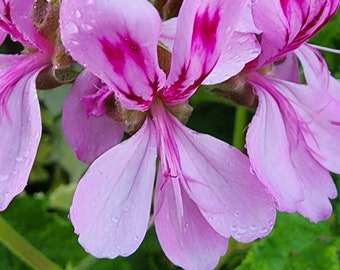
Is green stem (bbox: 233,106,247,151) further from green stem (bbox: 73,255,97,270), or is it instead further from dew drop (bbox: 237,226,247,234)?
dew drop (bbox: 237,226,247,234)

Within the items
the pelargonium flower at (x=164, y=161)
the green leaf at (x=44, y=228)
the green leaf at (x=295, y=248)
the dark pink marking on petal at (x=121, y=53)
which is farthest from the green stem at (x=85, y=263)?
the dark pink marking on petal at (x=121, y=53)

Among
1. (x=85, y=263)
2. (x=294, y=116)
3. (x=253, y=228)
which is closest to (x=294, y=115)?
(x=294, y=116)

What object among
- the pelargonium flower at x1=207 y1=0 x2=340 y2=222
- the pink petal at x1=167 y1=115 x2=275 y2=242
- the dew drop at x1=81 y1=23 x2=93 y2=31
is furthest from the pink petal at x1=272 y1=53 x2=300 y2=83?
the dew drop at x1=81 y1=23 x2=93 y2=31

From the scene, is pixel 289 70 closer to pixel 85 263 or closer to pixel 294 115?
pixel 294 115

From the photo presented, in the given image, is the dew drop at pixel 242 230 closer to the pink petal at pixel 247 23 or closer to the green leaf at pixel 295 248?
the pink petal at pixel 247 23

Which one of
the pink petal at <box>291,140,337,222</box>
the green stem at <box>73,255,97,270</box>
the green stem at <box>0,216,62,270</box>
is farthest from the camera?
the green stem at <box>73,255,97,270</box>
